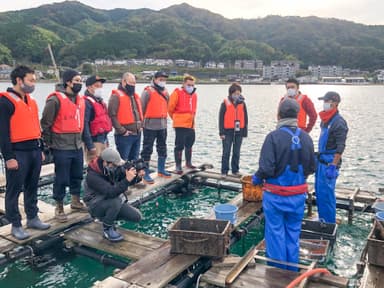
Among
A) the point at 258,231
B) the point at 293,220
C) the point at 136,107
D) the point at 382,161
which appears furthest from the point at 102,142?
the point at 382,161

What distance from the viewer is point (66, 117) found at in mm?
5117

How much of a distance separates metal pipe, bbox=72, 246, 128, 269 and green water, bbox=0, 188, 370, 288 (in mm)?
260

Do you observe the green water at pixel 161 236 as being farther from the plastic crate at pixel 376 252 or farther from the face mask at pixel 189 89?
the face mask at pixel 189 89

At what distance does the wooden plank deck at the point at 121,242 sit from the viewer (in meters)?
4.62

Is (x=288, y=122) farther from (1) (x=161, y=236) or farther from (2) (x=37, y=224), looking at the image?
(2) (x=37, y=224)

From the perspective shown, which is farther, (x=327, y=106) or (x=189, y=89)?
(x=189, y=89)

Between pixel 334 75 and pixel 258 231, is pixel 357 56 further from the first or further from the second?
pixel 258 231

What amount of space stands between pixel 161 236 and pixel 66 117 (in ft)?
8.56

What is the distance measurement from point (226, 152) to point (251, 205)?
2.00 m

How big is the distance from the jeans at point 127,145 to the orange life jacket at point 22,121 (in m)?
2.04

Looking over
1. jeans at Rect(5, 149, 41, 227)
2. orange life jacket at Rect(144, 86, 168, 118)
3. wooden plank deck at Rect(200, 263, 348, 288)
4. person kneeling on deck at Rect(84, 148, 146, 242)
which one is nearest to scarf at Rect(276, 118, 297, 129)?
wooden plank deck at Rect(200, 263, 348, 288)

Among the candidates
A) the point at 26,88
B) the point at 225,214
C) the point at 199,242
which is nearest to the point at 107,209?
the point at 199,242

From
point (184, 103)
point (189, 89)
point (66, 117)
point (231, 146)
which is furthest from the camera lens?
point (231, 146)

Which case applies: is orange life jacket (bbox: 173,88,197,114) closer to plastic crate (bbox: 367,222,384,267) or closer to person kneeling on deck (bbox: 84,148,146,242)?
person kneeling on deck (bbox: 84,148,146,242)
